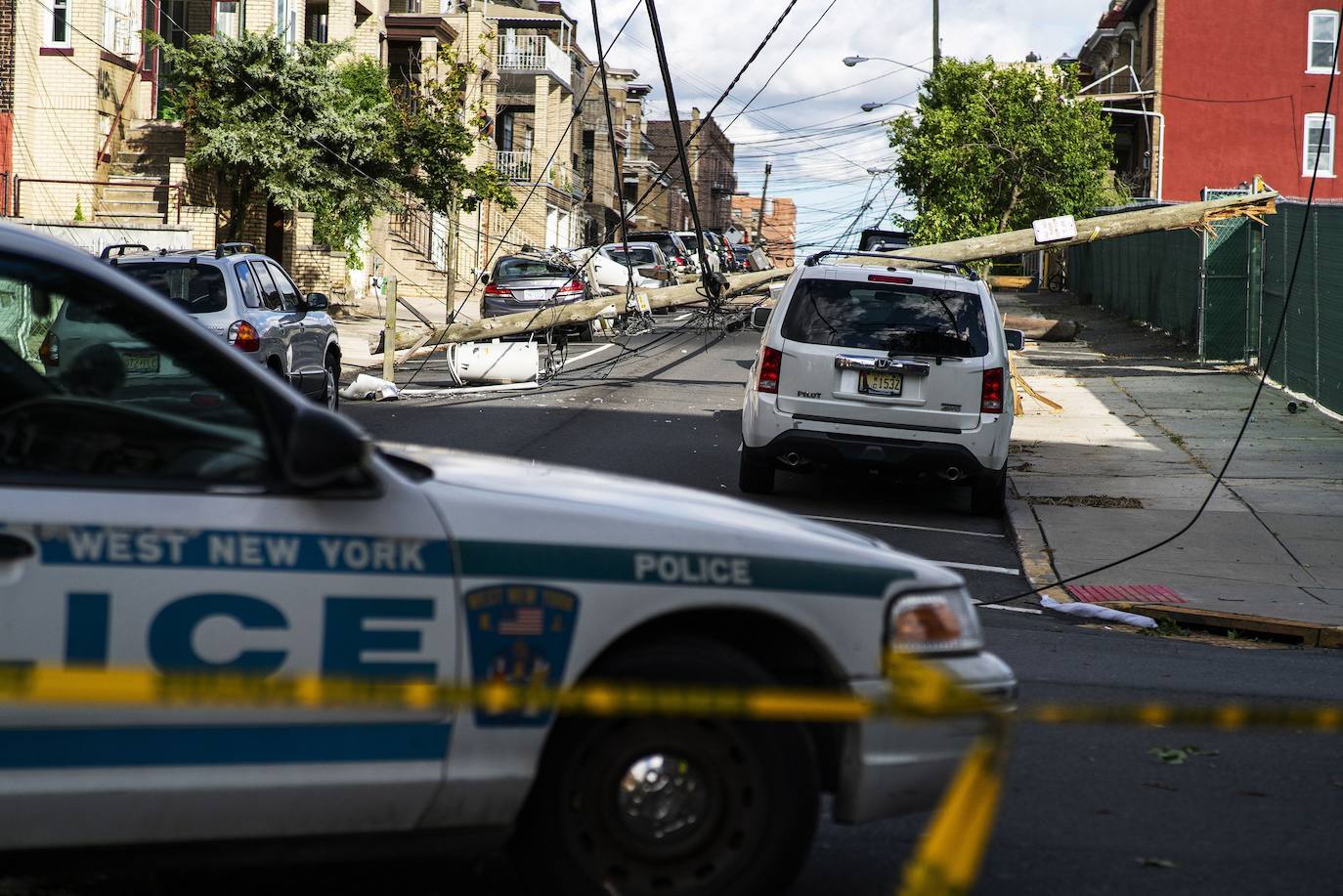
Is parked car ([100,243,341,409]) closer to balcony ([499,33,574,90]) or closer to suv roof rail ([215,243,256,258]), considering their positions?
suv roof rail ([215,243,256,258])

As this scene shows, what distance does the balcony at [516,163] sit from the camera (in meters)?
59.8

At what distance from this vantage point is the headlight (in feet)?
12.8

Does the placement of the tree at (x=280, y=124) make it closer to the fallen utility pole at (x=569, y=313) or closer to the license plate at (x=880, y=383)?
the fallen utility pole at (x=569, y=313)

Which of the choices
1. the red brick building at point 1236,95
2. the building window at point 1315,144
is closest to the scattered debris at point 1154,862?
the red brick building at point 1236,95

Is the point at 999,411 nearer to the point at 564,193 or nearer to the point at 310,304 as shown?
the point at 310,304

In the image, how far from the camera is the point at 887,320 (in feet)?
→ 39.2

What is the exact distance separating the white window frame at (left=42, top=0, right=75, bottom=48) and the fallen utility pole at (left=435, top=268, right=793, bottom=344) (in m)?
12.2

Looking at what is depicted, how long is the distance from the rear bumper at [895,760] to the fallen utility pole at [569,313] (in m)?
19.9

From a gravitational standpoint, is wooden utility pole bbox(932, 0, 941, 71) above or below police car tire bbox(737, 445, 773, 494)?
above

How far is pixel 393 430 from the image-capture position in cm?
1650

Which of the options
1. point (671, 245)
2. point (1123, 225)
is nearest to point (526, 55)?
point (671, 245)

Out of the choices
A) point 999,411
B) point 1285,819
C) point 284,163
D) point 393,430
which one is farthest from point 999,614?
point 284,163

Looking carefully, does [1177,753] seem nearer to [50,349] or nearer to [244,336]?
[50,349]

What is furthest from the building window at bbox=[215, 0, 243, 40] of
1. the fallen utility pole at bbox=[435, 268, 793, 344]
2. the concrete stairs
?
the fallen utility pole at bbox=[435, 268, 793, 344]
